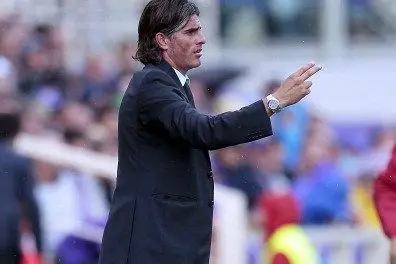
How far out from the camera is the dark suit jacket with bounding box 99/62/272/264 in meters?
5.47

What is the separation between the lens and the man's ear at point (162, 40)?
18.3 feet

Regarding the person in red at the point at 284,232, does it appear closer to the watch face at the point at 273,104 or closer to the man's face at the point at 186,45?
the man's face at the point at 186,45

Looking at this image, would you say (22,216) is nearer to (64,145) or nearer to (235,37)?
(64,145)

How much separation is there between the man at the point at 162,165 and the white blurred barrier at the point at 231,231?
3.42 metres

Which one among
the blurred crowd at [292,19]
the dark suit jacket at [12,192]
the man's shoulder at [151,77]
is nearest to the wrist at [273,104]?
the man's shoulder at [151,77]

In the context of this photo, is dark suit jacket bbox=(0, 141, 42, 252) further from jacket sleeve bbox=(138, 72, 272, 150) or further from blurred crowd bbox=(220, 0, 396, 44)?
blurred crowd bbox=(220, 0, 396, 44)

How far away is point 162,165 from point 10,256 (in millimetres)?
3053

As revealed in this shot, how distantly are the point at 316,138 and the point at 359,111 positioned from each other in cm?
500

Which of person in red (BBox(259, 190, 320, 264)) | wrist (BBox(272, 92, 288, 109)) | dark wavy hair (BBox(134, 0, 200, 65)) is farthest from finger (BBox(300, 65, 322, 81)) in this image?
person in red (BBox(259, 190, 320, 264))

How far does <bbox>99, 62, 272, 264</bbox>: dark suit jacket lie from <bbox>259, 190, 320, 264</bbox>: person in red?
2.88 metres

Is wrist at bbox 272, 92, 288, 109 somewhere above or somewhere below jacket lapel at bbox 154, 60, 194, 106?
below

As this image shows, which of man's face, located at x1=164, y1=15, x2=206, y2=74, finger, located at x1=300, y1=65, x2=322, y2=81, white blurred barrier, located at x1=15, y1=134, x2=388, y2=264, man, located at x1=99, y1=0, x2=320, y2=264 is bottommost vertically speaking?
white blurred barrier, located at x1=15, y1=134, x2=388, y2=264

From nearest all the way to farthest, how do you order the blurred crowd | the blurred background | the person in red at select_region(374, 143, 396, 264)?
the person in red at select_region(374, 143, 396, 264) < the blurred background < the blurred crowd

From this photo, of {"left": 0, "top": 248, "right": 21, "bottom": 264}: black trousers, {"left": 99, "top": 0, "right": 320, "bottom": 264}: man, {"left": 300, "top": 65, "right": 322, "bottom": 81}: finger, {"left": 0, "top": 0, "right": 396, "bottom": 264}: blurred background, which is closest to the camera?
{"left": 300, "top": 65, "right": 322, "bottom": 81}: finger
